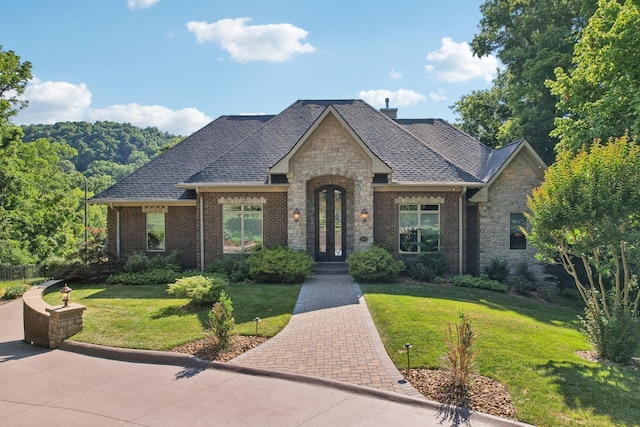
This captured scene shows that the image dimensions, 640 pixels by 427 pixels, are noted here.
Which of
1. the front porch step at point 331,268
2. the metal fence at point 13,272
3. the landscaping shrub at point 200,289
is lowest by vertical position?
the metal fence at point 13,272

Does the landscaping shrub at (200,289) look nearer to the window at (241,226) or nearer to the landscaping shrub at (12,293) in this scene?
the window at (241,226)

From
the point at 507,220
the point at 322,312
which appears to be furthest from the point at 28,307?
the point at 507,220

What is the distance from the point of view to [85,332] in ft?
30.5

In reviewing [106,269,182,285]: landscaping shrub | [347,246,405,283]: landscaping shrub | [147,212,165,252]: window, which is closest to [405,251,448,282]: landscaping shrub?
[347,246,405,283]: landscaping shrub

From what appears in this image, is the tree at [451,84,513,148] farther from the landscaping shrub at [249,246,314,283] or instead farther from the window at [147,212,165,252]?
the window at [147,212,165,252]

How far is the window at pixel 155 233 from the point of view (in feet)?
58.7

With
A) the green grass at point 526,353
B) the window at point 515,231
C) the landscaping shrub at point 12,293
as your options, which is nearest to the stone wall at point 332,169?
the green grass at point 526,353

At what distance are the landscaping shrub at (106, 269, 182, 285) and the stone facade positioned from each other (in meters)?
12.3

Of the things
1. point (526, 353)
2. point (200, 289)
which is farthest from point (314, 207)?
point (526, 353)

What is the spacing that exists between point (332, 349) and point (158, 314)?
5114 millimetres

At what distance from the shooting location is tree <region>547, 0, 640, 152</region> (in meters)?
12.4

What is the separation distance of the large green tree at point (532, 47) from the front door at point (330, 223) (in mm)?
12283

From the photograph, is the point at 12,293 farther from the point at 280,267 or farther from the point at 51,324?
the point at 280,267

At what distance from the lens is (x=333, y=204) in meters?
17.3
